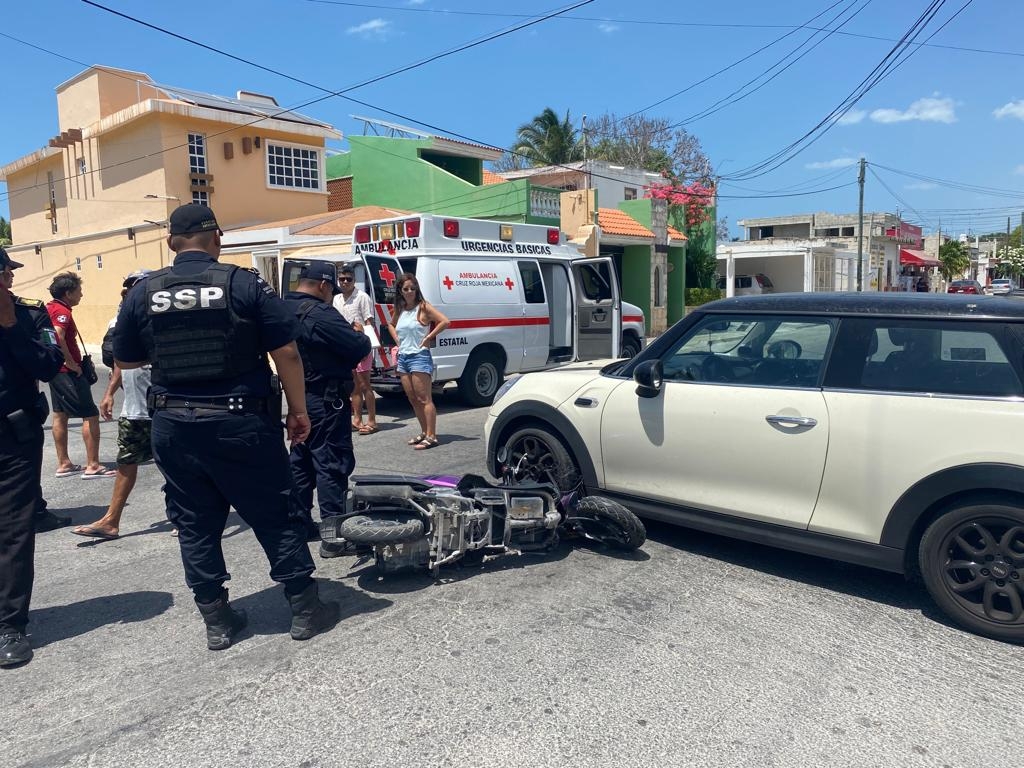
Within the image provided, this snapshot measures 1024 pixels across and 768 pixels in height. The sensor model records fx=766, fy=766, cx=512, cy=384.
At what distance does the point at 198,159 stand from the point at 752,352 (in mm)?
20787

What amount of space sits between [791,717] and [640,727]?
597 millimetres

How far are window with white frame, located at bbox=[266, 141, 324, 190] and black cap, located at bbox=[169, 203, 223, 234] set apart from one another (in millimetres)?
21154

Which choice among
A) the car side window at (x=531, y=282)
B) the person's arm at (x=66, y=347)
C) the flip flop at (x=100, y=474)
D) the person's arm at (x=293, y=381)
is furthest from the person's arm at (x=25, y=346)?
the car side window at (x=531, y=282)

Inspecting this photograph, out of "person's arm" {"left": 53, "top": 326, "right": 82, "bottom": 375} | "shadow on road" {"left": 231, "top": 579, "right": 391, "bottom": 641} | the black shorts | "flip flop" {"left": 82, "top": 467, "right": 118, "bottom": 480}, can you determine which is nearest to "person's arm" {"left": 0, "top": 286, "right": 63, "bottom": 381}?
"shadow on road" {"left": 231, "top": 579, "right": 391, "bottom": 641}

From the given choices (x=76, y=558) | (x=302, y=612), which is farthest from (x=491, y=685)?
(x=76, y=558)

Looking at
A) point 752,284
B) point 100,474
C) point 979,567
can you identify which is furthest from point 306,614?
point 752,284

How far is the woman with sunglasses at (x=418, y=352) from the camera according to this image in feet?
25.9

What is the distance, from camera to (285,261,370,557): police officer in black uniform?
4598 mm

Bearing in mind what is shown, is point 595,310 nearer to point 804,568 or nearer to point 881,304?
point 804,568

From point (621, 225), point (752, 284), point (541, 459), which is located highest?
point (621, 225)

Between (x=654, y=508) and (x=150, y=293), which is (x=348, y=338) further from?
(x=654, y=508)

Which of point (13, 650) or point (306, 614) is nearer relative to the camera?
point (13, 650)

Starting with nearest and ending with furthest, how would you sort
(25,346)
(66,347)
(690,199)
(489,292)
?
(25,346) → (66,347) → (489,292) → (690,199)

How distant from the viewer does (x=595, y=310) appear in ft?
39.4
